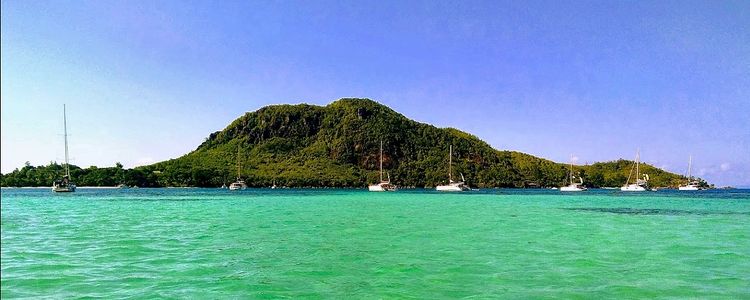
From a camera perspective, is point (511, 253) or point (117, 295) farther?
point (511, 253)

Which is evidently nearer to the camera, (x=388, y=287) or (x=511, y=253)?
(x=388, y=287)

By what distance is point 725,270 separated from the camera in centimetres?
1727

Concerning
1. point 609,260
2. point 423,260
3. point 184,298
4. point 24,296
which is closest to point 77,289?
point 24,296

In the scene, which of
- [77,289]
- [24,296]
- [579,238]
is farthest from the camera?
[579,238]

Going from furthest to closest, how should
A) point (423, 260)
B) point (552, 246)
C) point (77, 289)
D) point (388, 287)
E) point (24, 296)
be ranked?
1. point (552, 246)
2. point (423, 260)
3. point (388, 287)
4. point (77, 289)
5. point (24, 296)

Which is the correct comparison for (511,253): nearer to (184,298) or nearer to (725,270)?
(725,270)

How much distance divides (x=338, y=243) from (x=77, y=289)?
38.9 ft

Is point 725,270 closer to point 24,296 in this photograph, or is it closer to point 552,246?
point 552,246

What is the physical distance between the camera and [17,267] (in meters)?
16.1

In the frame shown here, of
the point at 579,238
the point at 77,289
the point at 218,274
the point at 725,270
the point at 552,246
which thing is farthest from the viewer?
the point at 579,238

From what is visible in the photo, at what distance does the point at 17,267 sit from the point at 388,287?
1109 cm

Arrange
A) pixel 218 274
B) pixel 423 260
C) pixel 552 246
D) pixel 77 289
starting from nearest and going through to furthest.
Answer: pixel 77 289, pixel 218 274, pixel 423 260, pixel 552 246

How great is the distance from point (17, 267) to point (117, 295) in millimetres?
5769

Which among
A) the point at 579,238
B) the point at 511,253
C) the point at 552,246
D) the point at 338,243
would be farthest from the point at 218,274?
the point at 579,238
